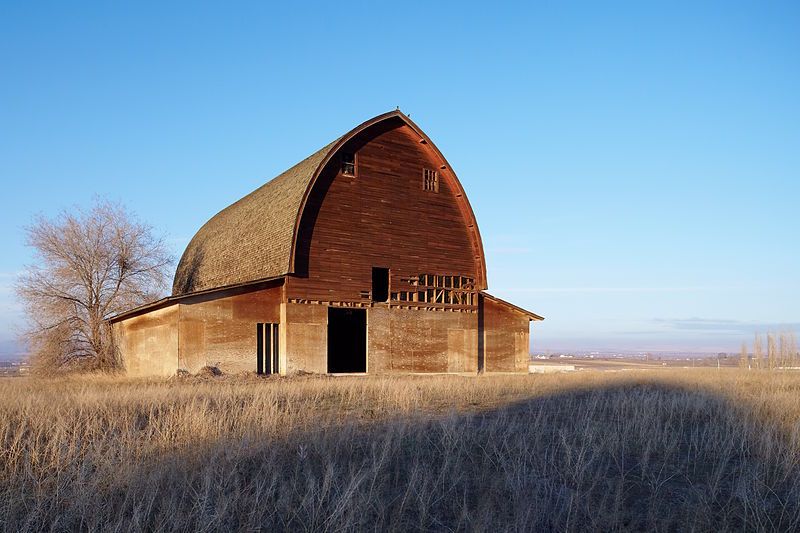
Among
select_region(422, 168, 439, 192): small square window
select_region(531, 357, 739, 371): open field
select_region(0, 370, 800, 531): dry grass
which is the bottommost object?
select_region(531, 357, 739, 371): open field

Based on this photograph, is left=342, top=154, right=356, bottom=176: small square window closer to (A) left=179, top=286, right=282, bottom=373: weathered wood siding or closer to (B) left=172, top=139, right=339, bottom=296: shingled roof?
(B) left=172, top=139, right=339, bottom=296: shingled roof

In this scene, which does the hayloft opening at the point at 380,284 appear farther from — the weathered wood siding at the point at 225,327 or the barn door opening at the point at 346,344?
the weathered wood siding at the point at 225,327

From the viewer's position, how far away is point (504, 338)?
30938 mm

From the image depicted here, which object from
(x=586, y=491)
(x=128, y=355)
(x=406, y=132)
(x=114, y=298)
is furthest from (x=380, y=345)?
(x=586, y=491)

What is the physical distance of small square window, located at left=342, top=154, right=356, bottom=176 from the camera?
89.6ft

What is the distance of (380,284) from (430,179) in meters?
5.18

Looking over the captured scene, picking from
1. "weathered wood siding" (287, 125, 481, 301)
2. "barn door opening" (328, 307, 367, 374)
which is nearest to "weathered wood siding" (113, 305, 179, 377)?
"weathered wood siding" (287, 125, 481, 301)

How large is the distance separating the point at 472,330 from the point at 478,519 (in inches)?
921

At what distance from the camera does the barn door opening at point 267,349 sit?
81.9 feet

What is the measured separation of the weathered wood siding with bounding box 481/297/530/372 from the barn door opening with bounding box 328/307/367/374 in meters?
6.20

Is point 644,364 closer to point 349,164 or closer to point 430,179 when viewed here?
point 430,179

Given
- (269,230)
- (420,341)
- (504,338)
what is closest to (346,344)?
(420,341)

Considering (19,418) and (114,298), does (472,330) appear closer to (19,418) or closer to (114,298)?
(114,298)

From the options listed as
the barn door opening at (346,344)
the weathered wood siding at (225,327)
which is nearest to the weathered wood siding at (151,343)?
the weathered wood siding at (225,327)
